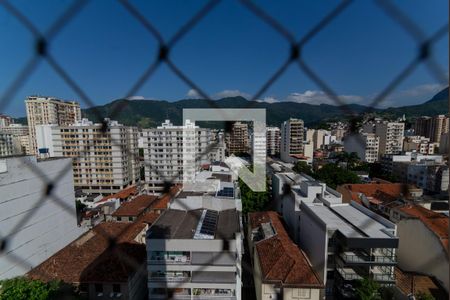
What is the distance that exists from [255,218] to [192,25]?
5196mm

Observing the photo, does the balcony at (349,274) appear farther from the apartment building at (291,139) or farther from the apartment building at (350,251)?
the apartment building at (291,139)

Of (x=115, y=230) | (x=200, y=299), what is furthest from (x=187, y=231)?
(x=115, y=230)

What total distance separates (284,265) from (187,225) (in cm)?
142

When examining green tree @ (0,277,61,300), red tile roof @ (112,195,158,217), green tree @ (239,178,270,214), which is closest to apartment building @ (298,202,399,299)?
green tree @ (239,178,270,214)

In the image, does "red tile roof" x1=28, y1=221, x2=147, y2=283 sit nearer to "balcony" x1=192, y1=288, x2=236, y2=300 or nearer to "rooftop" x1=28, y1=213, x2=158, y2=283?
"rooftop" x1=28, y1=213, x2=158, y2=283

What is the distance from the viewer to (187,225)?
312 cm

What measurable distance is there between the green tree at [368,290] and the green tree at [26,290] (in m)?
3.51

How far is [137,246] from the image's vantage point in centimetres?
405

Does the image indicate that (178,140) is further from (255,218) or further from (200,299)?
(200,299)

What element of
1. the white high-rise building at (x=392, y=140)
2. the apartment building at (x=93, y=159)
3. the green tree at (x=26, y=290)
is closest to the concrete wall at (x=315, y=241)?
the green tree at (x=26, y=290)

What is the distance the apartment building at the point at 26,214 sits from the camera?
12.9 ft

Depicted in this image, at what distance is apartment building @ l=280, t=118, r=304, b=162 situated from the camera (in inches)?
540

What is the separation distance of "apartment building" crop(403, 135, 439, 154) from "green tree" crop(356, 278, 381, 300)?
11.1m

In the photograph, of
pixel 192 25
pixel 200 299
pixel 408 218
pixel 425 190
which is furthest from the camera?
pixel 425 190
